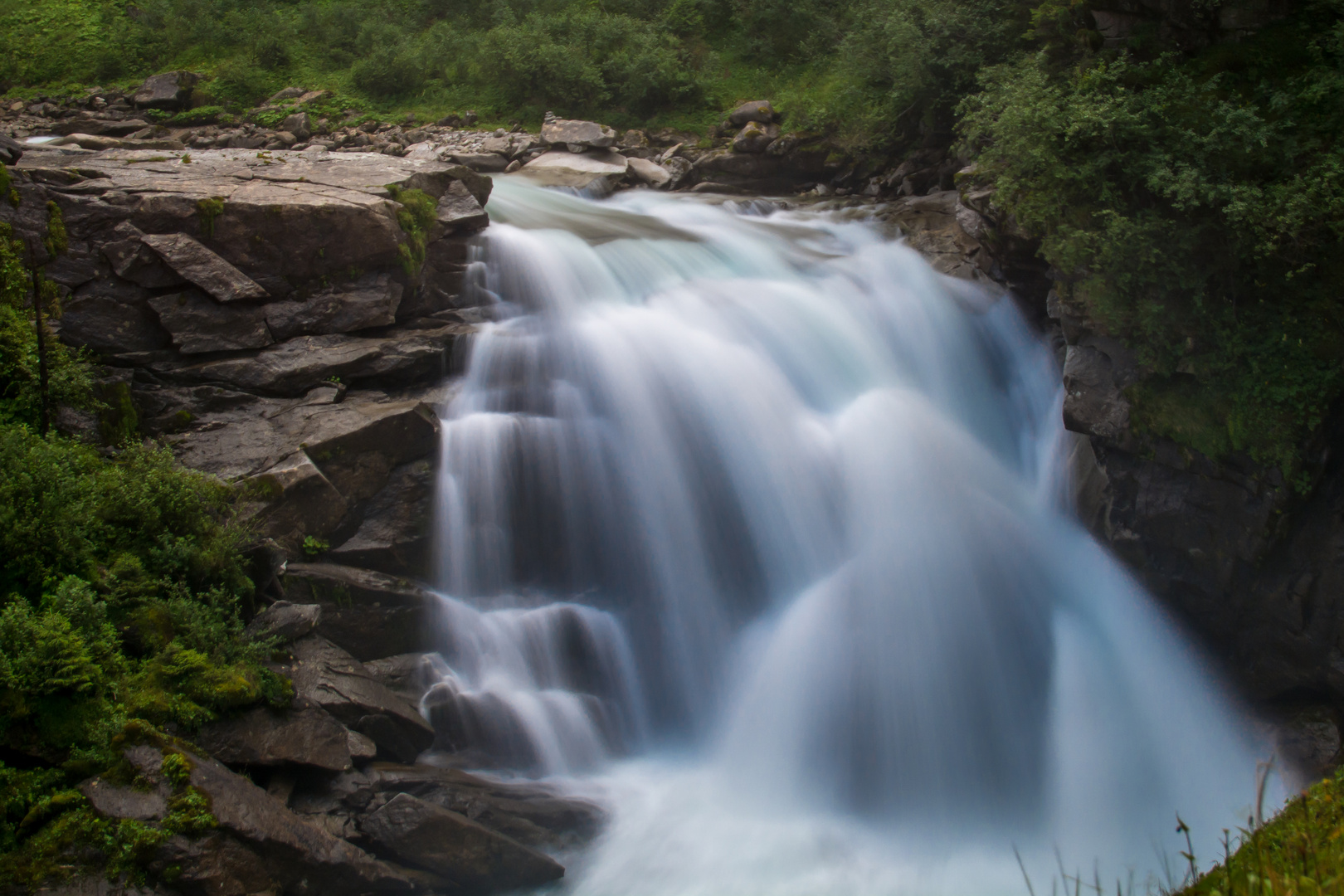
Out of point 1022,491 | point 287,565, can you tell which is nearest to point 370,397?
point 287,565

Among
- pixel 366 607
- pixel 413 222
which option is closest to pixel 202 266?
pixel 413 222

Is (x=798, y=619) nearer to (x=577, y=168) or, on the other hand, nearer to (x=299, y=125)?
(x=577, y=168)

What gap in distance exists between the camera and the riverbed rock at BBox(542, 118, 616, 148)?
2008 cm

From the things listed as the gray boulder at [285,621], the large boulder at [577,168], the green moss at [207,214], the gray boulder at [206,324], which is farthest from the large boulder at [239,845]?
the large boulder at [577,168]

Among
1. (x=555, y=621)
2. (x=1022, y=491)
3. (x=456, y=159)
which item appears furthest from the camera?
(x=456, y=159)

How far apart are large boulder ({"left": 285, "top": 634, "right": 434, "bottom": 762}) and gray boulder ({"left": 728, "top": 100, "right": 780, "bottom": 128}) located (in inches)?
688

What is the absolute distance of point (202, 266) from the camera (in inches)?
357

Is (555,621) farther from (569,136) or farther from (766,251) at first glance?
(569,136)

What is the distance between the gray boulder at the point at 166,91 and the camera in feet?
77.1

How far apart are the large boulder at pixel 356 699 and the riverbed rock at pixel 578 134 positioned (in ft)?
51.8

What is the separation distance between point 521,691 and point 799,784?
2.91 metres

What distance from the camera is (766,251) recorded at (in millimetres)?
13992

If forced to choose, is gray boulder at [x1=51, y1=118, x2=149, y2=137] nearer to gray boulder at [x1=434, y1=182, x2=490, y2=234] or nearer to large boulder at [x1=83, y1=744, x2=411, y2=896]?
gray boulder at [x1=434, y1=182, x2=490, y2=234]

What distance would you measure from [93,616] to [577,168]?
15601 millimetres
